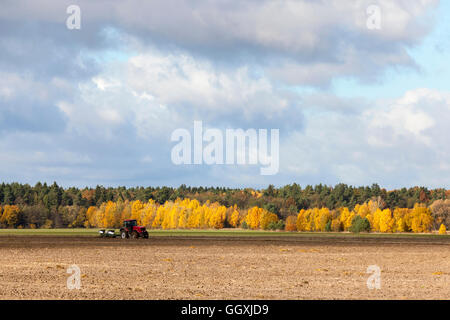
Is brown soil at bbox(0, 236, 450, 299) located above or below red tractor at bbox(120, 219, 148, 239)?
below

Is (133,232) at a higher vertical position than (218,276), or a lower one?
higher

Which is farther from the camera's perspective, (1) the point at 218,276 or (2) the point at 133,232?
(2) the point at 133,232

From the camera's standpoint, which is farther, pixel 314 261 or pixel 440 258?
pixel 440 258

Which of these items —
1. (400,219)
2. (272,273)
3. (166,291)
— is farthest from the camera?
(400,219)

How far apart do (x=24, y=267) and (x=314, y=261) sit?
67.2 feet

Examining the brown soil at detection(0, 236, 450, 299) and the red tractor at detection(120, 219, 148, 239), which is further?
the red tractor at detection(120, 219, 148, 239)

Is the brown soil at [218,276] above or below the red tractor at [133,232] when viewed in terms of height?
below

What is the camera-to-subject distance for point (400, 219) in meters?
190

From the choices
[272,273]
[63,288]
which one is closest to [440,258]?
[272,273]

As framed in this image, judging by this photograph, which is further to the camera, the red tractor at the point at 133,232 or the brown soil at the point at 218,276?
the red tractor at the point at 133,232
